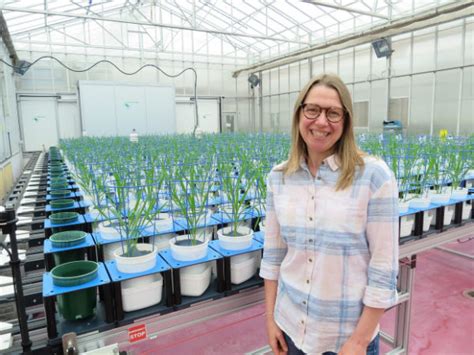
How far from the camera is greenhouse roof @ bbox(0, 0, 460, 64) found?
347 inches

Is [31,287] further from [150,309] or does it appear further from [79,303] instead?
[150,309]

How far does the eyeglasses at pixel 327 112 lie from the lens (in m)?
0.76

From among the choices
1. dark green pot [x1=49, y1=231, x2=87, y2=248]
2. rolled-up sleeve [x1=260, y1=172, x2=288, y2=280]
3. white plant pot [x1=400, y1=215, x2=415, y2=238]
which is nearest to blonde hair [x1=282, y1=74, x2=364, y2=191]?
rolled-up sleeve [x1=260, y1=172, x2=288, y2=280]

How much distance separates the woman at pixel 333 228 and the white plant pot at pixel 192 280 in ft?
1.31

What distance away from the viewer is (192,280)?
118cm

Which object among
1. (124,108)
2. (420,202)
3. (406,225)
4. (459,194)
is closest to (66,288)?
(406,225)

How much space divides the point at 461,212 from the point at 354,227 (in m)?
1.67

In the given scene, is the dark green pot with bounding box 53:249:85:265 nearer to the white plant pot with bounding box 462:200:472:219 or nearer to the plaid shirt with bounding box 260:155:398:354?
the plaid shirt with bounding box 260:155:398:354

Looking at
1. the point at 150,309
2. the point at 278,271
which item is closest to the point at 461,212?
the point at 278,271

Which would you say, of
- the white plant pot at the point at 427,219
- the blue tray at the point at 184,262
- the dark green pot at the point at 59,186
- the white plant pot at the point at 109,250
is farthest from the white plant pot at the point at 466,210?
the dark green pot at the point at 59,186

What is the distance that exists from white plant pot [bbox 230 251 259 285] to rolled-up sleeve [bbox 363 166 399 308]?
1.91 ft

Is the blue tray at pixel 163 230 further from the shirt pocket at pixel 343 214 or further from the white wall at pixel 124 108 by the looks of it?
the white wall at pixel 124 108

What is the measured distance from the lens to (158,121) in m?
10.5

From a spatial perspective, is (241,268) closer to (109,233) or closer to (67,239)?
(109,233)
